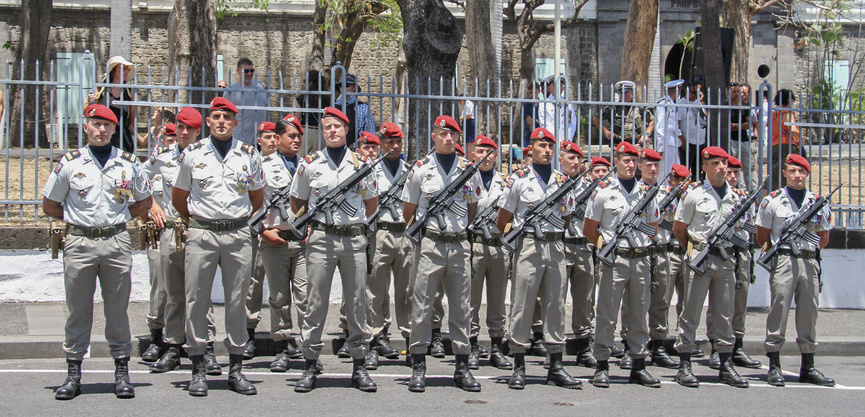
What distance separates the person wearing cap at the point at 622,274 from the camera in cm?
821

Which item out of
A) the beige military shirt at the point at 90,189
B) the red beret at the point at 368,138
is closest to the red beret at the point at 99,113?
the beige military shirt at the point at 90,189

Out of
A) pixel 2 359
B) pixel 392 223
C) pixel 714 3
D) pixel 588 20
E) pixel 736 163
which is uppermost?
pixel 588 20

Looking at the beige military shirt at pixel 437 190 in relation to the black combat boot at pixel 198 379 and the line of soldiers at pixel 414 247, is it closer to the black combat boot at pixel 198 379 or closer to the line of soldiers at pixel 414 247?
the line of soldiers at pixel 414 247

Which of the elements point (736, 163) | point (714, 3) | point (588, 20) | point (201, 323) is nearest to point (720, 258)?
point (736, 163)

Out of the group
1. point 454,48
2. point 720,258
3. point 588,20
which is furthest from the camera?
point 588,20

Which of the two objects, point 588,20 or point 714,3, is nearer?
point 714,3

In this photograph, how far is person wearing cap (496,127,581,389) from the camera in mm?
8000

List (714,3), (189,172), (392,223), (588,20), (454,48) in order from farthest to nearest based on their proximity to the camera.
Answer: (588,20), (714,3), (454,48), (392,223), (189,172)

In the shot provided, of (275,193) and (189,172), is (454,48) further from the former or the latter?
(189,172)

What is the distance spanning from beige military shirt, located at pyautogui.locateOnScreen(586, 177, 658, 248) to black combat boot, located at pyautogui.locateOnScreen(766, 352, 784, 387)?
59.7 inches

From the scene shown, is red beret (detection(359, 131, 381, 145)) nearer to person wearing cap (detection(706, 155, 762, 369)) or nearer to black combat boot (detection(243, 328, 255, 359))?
black combat boot (detection(243, 328, 255, 359))

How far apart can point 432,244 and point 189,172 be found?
1972 mm

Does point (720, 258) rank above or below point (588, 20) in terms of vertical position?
below

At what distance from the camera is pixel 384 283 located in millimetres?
9258
